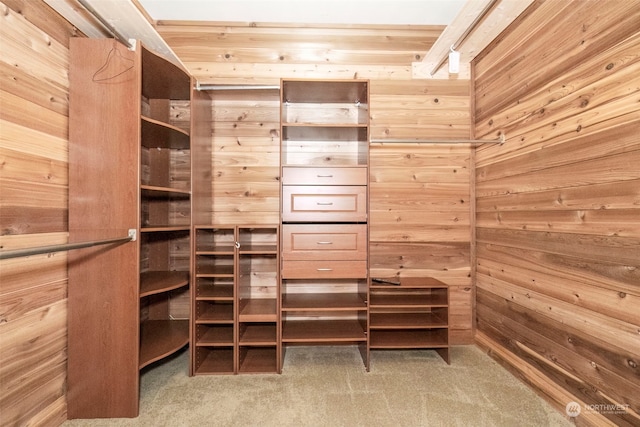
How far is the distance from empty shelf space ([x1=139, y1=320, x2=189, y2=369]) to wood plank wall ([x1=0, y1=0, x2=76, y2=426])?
16.5 inches

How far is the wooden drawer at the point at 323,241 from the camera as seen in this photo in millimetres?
1982

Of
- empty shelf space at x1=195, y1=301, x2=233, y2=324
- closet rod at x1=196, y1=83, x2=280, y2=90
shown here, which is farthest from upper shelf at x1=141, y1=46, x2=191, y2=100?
empty shelf space at x1=195, y1=301, x2=233, y2=324

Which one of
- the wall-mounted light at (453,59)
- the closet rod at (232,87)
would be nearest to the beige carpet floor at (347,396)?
the closet rod at (232,87)

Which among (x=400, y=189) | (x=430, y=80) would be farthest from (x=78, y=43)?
(x=430, y=80)

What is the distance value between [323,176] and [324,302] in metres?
0.98

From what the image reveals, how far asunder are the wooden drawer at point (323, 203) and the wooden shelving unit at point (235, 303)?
0.20m

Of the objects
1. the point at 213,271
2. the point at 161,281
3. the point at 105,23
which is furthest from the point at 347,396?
the point at 105,23

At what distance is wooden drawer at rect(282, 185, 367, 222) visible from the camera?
198cm

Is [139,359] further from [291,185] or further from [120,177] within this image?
[291,185]

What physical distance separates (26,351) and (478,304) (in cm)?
303

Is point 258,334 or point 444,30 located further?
point 258,334

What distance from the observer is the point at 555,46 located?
168 centimetres

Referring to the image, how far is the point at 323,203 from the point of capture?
199cm

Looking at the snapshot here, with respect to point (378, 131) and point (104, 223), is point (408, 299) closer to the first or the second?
point (378, 131)
